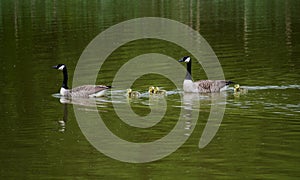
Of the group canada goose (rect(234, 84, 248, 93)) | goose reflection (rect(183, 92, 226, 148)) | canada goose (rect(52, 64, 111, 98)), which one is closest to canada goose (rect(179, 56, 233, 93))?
goose reflection (rect(183, 92, 226, 148))

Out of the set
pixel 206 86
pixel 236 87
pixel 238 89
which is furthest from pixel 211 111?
pixel 206 86

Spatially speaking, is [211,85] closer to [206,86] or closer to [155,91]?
[206,86]

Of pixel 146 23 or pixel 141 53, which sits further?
pixel 146 23

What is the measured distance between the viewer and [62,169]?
14.7 meters

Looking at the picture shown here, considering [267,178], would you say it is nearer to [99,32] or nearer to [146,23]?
[99,32]

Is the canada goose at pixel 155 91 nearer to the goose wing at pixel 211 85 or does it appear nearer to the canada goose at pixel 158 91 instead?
the canada goose at pixel 158 91

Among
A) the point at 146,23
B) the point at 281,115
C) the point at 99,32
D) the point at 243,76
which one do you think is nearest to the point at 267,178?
the point at 281,115

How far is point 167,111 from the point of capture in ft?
66.0

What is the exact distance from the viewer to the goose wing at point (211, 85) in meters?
22.7

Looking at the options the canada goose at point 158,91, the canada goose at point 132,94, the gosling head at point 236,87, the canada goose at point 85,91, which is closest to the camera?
the canada goose at point 132,94

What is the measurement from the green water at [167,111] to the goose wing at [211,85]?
48cm

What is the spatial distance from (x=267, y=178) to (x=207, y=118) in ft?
18.0

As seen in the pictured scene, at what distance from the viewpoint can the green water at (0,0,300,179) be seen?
14.7 meters

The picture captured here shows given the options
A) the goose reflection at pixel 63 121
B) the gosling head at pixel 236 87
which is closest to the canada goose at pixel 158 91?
the gosling head at pixel 236 87
